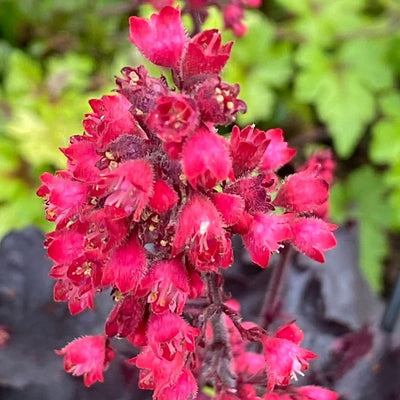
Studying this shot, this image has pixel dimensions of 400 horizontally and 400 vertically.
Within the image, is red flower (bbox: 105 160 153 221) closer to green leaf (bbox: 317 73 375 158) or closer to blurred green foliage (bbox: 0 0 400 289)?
blurred green foliage (bbox: 0 0 400 289)

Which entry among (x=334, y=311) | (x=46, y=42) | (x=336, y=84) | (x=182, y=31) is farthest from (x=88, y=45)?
(x=182, y=31)

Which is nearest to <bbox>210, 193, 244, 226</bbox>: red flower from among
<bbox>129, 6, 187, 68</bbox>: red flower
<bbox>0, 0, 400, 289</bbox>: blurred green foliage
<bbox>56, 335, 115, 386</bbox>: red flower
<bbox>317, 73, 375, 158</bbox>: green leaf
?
<bbox>129, 6, 187, 68</bbox>: red flower

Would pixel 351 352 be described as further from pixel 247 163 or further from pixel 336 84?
pixel 336 84

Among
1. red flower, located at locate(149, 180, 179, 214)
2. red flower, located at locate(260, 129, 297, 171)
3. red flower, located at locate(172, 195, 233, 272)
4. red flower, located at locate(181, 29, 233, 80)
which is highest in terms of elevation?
red flower, located at locate(181, 29, 233, 80)

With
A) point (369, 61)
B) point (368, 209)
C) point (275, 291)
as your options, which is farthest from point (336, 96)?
point (275, 291)

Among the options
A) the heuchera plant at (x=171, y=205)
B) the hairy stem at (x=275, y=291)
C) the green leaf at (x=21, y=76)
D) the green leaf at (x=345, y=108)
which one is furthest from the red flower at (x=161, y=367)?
the green leaf at (x=21, y=76)

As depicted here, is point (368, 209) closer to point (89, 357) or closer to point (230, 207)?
point (89, 357)
